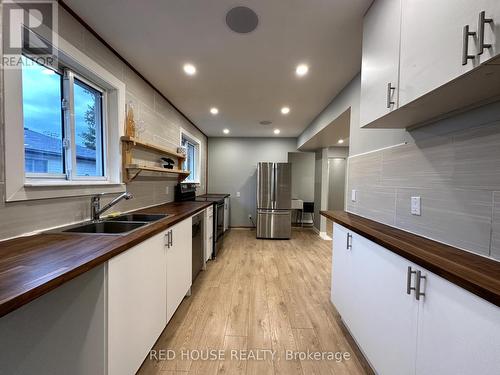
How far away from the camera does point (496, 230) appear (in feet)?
2.98

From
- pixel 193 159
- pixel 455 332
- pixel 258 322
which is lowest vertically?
pixel 258 322

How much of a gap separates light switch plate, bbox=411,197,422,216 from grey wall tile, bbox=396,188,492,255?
21 mm

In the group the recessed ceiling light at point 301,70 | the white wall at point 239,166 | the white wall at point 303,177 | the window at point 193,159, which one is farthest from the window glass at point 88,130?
the white wall at point 303,177

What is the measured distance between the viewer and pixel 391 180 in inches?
62.1

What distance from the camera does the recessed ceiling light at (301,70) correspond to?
215cm

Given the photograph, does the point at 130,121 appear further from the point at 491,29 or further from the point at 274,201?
the point at 274,201

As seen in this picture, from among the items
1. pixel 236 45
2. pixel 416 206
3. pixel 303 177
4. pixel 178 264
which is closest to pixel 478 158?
pixel 416 206

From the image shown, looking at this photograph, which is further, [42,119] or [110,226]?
[110,226]

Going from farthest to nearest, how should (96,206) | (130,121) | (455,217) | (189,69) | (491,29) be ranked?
1. (189,69)
2. (130,121)
3. (96,206)
4. (455,217)
5. (491,29)

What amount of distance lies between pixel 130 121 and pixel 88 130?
0.39 m

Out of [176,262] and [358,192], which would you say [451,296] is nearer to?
[358,192]

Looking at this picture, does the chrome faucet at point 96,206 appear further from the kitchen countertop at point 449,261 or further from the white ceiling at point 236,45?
the kitchen countertop at point 449,261

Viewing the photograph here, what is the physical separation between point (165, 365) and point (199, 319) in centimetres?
49

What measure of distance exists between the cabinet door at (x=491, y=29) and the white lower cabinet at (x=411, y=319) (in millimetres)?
770
